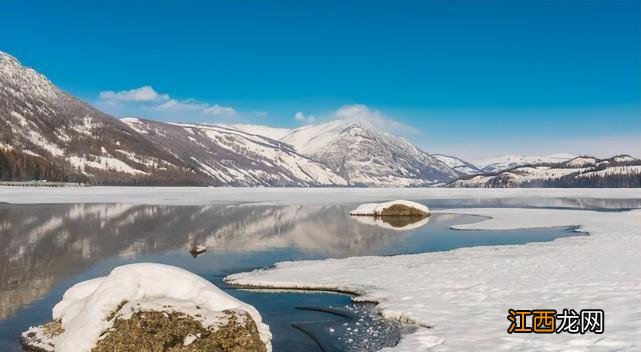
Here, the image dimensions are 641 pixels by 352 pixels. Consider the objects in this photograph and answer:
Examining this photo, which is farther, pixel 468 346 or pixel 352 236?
pixel 352 236

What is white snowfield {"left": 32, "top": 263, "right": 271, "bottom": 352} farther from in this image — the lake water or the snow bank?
the snow bank

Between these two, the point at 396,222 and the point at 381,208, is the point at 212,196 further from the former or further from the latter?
the point at 396,222

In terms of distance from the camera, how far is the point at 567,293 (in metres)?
17.4

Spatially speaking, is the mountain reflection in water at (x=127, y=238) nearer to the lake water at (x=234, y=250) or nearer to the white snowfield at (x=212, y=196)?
the lake water at (x=234, y=250)

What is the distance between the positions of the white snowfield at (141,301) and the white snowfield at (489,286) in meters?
4.58

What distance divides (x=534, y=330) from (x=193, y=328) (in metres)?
8.63

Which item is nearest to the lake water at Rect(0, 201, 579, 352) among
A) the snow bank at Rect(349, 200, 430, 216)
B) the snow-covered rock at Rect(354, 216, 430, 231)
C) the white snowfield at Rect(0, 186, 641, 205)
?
the snow-covered rock at Rect(354, 216, 430, 231)

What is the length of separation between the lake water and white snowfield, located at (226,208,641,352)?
123 cm

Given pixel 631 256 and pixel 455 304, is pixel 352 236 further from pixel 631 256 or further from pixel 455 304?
pixel 455 304

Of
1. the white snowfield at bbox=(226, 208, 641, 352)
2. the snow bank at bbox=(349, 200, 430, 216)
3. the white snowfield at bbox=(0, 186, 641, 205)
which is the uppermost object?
the white snowfield at bbox=(0, 186, 641, 205)

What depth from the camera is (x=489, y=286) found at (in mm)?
19109

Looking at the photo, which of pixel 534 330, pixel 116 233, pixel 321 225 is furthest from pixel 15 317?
pixel 321 225

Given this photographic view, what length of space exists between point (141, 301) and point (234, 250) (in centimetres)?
1854

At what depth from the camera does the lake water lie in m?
15.4
